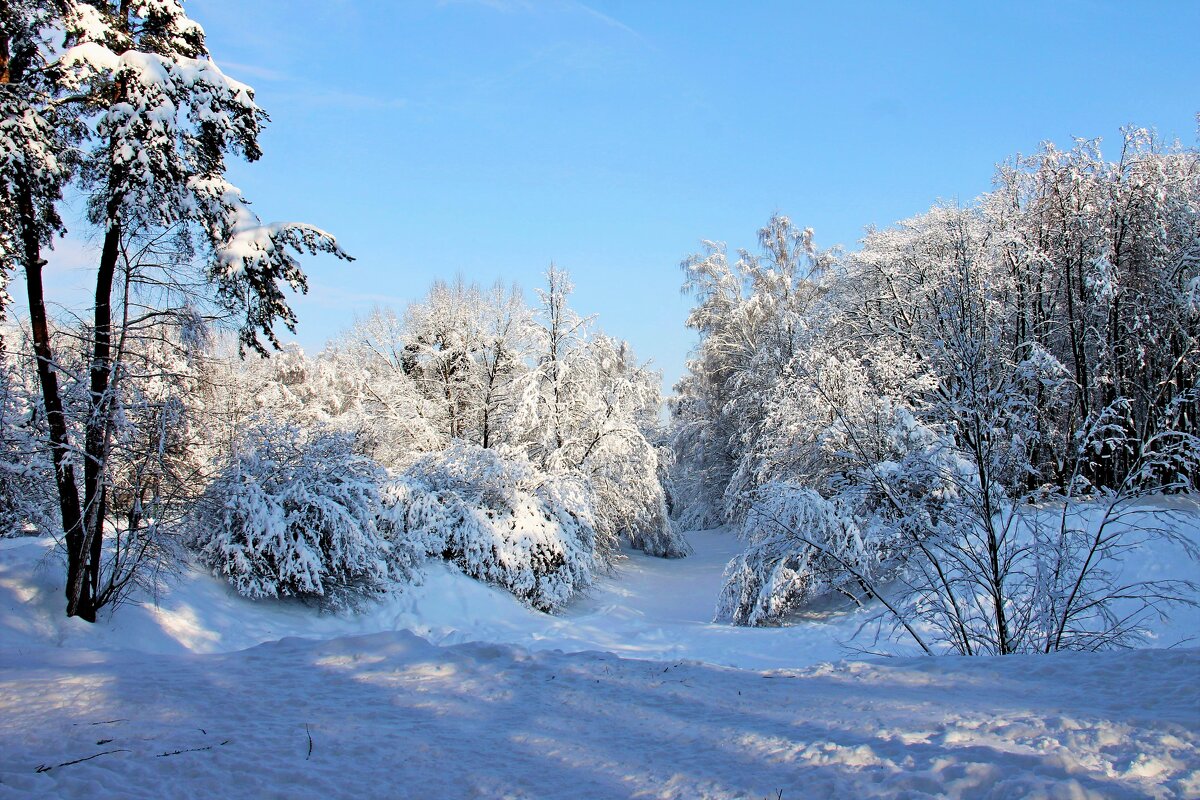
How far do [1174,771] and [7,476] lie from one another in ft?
38.9

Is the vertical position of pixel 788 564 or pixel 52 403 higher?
pixel 52 403

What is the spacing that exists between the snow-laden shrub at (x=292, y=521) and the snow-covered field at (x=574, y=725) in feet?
16.8

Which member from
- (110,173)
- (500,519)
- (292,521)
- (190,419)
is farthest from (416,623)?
(110,173)

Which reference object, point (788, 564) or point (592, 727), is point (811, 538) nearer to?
point (788, 564)

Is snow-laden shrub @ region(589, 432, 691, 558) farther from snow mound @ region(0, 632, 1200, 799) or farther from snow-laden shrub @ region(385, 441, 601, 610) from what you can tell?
snow mound @ region(0, 632, 1200, 799)

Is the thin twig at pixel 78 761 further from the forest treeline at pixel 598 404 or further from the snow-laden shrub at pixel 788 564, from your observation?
the snow-laden shrub at pixel 788 564

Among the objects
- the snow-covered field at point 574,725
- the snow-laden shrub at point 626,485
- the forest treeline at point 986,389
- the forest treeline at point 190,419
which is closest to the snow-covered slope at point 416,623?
the forest treeline at point 190,419

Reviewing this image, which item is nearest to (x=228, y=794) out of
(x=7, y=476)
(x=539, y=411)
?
(x=7, y=476)

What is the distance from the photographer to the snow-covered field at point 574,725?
9.66 ft

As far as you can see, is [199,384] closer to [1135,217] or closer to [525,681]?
[525,681]

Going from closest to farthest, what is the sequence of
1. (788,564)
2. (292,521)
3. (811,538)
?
1. (292,521)
2. (811,538)
3. (788,564)

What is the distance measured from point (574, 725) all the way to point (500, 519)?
11211 mm

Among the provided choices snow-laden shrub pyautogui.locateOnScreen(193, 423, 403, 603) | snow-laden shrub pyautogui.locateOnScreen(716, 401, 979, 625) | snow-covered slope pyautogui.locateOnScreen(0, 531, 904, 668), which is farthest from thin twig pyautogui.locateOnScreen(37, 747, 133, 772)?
snow-laden shrub pyautogui.locateOnScreen(716, 401, 979, 625)

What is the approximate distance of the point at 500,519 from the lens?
1484cm
